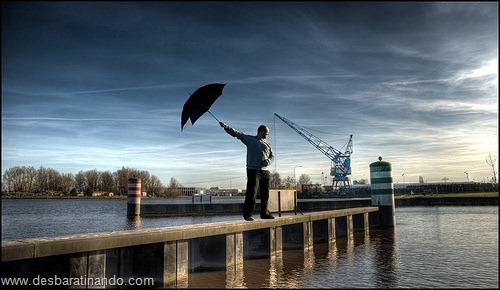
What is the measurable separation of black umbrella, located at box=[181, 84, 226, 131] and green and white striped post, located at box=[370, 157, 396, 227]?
480 inches

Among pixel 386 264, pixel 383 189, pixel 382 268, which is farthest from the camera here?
pixel 383 189

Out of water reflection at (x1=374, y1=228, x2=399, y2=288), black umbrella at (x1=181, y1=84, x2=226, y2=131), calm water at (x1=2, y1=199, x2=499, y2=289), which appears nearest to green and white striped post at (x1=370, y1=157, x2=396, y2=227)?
water reflection at (x1=374, y1=228, x2=399, y2=288)

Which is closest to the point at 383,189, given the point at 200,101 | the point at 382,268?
the point at 382,268

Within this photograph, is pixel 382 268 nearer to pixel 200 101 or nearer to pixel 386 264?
pixel 386 264

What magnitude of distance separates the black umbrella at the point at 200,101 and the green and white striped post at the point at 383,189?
12200 mm

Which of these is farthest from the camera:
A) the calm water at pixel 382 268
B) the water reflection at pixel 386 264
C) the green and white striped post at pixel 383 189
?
the green and white striped post at pixel 383 189

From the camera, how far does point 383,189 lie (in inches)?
697

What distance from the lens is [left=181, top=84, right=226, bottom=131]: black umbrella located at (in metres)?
7.37

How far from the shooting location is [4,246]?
4.62 m

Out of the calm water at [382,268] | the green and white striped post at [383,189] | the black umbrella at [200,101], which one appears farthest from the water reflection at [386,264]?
the green and white striped post at [383,189]

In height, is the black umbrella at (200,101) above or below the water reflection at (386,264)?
above

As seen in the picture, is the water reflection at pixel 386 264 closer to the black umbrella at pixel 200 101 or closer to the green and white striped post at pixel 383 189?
the black umbrella at pixel 200 101

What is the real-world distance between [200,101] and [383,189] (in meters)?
13.2

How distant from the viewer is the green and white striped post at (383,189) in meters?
17.4
